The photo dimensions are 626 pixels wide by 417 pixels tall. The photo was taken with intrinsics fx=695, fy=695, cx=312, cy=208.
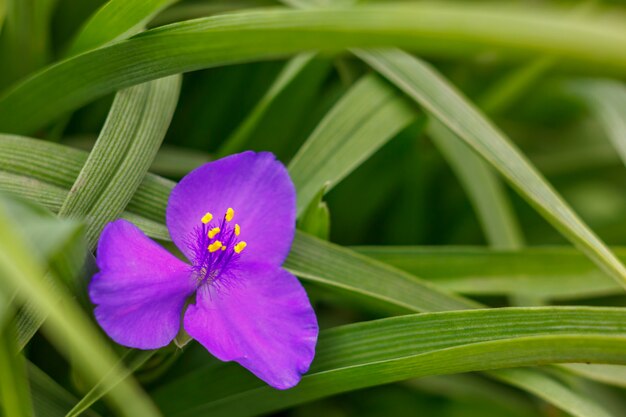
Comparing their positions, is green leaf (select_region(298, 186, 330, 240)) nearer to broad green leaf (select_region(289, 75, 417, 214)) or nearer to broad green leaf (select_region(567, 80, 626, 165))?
broad green leaf (select_region(289, 75, 417, 214))

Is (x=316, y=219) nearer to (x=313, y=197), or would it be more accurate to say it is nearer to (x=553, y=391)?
(x=313, y=197)

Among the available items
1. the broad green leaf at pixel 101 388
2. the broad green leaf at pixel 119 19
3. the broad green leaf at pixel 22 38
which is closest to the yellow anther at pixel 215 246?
the broad green leaf at pixel 101 388

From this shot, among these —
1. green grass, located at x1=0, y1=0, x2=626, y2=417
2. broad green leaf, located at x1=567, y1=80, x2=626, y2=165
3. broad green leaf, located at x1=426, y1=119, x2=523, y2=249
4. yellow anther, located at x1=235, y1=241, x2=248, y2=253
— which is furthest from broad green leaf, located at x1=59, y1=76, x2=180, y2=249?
broad green leaf, located at x1=567, y1=80, x2=626, y2=165

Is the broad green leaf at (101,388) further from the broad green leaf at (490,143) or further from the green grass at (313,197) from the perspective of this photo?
the broad green leaf at (490,143)

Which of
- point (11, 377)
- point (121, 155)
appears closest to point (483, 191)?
point (121, 155)

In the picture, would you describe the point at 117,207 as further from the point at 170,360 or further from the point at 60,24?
the point at 60,24

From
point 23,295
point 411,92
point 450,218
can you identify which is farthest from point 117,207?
point 450,218
